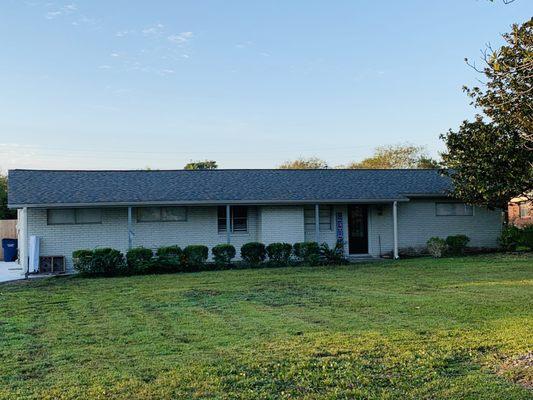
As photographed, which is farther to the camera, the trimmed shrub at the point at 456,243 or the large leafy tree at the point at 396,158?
the large leafy tree at the point at 396,158

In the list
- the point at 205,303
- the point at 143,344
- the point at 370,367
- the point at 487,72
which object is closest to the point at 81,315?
the point at 205,303

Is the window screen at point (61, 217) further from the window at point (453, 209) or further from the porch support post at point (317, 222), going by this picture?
the window at point (453, 209)

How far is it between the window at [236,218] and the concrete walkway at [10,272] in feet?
23.5

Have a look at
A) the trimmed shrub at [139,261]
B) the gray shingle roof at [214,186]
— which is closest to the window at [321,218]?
the gray shingle roof at [214,186]

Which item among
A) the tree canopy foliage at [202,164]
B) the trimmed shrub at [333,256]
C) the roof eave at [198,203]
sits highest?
the tree canopy foliage at [202,164]

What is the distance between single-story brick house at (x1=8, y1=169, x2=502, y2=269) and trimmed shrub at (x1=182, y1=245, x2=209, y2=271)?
153cm

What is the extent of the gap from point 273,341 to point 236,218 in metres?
14.5

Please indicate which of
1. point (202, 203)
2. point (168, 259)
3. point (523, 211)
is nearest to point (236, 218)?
point (202, 203)

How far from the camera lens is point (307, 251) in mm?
20156

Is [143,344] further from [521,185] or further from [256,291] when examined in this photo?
[521,185]

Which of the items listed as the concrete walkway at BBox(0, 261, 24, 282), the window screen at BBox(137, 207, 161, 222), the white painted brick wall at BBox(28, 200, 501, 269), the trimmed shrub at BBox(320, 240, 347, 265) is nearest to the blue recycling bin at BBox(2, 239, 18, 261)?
the concrete walkway at BBox(0, 261, 24, 282)

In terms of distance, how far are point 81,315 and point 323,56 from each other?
13838 mm

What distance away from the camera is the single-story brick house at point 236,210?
1981cm

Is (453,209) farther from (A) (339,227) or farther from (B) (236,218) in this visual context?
(B) (236,218)
